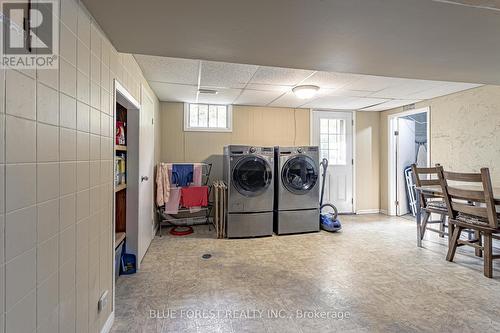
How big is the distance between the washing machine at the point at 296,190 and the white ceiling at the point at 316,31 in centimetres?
187

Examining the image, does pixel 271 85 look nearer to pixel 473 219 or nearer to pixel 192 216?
pixel 192 216

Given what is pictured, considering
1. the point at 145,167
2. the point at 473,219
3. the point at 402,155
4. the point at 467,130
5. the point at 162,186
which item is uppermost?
the point at 467,130

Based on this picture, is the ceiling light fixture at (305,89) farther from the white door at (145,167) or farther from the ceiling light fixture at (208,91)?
the white door at (145,167)

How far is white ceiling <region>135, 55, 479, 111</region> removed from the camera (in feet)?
9.33

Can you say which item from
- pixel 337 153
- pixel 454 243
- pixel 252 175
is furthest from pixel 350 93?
pixel 454 243

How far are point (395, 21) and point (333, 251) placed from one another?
2.63 metres

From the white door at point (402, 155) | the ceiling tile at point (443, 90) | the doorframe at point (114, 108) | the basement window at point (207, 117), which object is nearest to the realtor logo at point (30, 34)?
the doorframe at point (114, 108)

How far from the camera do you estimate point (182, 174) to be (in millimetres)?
4008

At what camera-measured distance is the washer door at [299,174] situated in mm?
4004

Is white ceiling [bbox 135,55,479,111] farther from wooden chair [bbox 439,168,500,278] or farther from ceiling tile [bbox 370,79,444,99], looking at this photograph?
wooden chair [bbox 439,168,500,278]

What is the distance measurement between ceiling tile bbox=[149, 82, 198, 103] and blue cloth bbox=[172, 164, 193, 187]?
1.12 meters

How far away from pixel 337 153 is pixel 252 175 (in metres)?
Answer: 2.34

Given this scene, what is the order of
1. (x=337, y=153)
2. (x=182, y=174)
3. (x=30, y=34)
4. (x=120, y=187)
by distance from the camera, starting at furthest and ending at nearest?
(x=337, y=153) < (x=182, y=174) < (x=120, y=187) < (x=30, y=34)

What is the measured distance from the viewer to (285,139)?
16.5 feet
